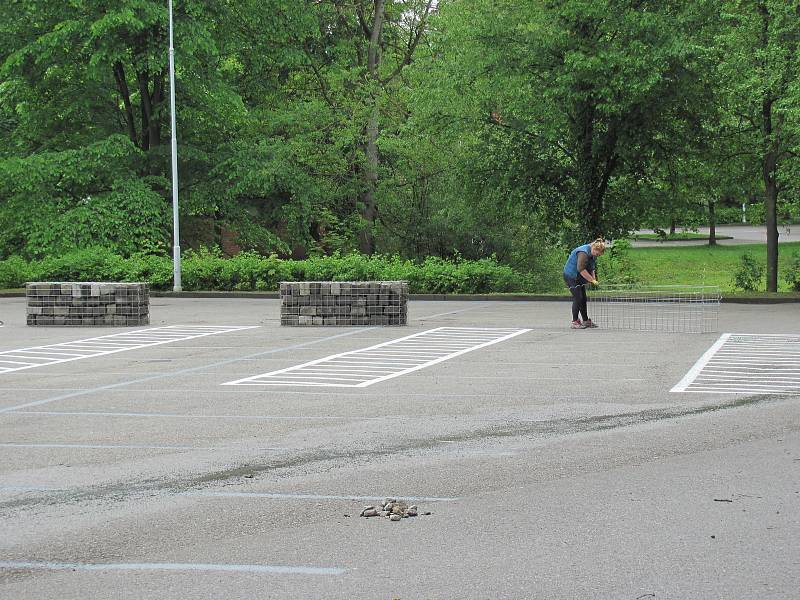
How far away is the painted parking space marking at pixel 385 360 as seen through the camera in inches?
554

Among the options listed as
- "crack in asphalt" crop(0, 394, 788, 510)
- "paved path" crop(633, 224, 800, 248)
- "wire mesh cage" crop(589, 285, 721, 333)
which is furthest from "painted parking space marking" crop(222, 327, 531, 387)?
"paved path" crop(633, 224, 800, 248)

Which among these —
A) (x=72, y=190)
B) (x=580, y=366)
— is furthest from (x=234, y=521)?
(x=72, y=190)

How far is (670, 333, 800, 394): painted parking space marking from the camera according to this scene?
42.9 ft

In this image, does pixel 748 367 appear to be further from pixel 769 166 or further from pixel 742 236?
pixel 742 236

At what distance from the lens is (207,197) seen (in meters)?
40.4

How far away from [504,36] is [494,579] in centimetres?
2561

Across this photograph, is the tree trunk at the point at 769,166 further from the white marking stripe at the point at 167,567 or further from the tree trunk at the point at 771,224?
the white marking stripe at the point at 167,567

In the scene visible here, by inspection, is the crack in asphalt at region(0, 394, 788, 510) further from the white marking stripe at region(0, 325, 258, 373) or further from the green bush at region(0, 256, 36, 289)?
the green bush at region(0, 256, 36, 289)

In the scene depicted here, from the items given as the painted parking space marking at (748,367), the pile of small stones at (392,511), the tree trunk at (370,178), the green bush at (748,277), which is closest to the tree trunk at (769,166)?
the green bush at (748,277)

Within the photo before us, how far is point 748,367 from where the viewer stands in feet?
49.5

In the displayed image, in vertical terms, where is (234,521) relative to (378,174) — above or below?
below

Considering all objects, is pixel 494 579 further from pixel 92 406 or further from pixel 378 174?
pixel 378 174

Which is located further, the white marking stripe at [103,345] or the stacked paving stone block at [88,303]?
the stacked paving stone block at [88,303]

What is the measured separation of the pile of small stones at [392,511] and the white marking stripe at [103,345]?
381 inches
